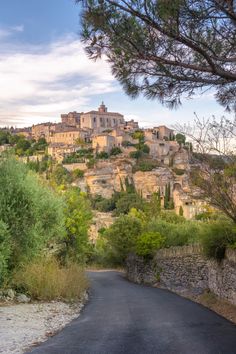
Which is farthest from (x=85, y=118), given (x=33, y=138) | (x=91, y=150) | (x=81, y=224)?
(x=81, y=224)

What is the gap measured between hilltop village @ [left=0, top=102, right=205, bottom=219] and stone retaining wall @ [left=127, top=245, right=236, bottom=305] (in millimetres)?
51610

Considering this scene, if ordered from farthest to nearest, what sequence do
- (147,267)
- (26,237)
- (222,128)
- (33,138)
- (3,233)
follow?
(33,138)
(147,267)
(26,237)
(3,233)
(222,128)

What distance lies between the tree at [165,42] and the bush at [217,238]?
7.89 m

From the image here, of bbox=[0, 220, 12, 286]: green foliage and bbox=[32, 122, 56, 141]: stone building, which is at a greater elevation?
bbox=[32, 122, 56, 141]: stone building

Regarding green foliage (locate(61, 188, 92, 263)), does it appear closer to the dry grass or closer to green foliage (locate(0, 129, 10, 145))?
the dry grass

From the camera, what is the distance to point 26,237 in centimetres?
1553

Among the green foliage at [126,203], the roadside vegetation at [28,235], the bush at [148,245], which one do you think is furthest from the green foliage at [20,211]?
the green foliage at [126,203]

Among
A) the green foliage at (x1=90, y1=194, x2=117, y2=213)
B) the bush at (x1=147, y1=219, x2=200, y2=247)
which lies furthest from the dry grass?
the green foliage at (x1=90, y1=194, x2=117, y2=213)

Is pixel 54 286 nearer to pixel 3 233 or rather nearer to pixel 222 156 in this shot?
pixel 3 233

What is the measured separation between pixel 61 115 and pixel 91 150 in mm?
61709

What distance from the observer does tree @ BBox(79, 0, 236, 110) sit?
6.86 metres

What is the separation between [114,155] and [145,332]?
412 ft

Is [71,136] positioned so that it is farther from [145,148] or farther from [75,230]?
[75,230]

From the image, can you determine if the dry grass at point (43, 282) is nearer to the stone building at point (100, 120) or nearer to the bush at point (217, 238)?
the bush at point (217, 238)
